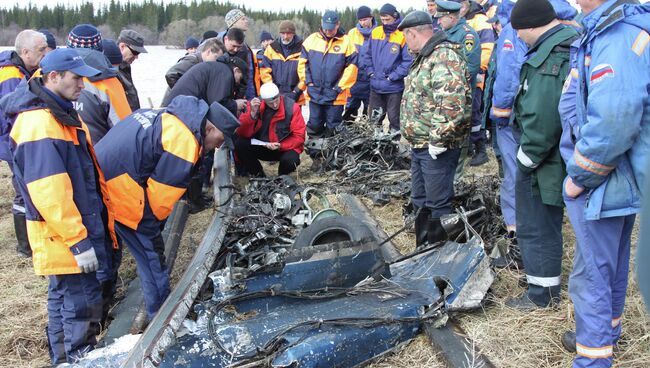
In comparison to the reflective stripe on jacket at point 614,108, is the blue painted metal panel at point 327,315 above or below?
below

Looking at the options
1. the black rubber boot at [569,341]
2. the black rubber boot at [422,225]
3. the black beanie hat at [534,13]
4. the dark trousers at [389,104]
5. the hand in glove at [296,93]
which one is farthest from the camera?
the hand in glove at [296,93]

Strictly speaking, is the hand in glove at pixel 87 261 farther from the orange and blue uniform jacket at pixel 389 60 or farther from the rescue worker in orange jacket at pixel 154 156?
the orange and blue uniform jacket at pixel 389 60

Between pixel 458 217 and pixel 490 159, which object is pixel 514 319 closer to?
pixel 458 217

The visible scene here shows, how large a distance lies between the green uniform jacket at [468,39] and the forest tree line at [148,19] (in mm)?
34108

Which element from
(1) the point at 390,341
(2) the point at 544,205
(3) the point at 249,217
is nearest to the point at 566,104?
(2) the point at 544,205

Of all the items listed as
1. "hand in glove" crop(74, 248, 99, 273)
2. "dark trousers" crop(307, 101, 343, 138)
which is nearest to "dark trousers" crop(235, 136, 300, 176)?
"dark trousers" crop(307, 101, 343, 138)

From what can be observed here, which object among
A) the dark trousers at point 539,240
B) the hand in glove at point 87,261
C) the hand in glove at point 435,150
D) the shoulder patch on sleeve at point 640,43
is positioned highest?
the shoulder patch on sleeve at point 640,43

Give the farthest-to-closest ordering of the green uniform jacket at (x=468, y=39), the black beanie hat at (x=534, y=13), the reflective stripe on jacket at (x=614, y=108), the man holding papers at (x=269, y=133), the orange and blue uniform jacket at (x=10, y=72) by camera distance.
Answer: the man holding papers at (x=269, y=133), the green uniform jacket at (x=468, y=39), the orange and blue uniform jacket at (x=10, y=72), the black beanie hat at (x=534, y=13), the reflective stripe on jacket at (x=614, y=108)

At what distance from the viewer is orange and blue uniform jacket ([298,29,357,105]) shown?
8.27m

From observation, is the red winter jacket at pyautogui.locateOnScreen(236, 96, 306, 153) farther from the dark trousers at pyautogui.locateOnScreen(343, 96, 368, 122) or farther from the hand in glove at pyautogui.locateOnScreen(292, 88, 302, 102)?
the dark trousers at pyautogui.locateOnScreen(343, 96, 368, 122)

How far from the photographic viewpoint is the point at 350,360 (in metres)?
3.10

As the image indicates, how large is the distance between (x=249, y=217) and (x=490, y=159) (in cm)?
453

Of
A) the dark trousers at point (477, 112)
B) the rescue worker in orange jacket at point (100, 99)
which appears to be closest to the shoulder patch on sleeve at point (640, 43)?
the rescue worker in orange jacket at point (100, 99)

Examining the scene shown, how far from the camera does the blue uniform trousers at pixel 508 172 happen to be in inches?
181
